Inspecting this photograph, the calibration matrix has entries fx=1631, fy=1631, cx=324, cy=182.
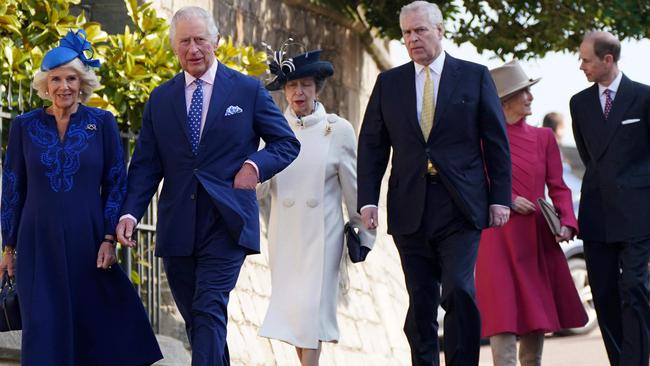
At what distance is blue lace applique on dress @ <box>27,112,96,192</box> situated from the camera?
25.7 feet

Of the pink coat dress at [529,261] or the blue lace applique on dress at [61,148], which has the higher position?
the blue lace applique on dress at [61,148]

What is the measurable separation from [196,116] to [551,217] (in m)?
2.56

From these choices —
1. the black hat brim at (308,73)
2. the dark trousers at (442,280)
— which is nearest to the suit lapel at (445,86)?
the dark trousers at (442,280)

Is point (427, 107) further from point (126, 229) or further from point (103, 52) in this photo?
point (103, 52)

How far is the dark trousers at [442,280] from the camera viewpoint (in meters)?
7.95

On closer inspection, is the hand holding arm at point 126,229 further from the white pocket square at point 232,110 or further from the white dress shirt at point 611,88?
the white dress shirt at point 611,88

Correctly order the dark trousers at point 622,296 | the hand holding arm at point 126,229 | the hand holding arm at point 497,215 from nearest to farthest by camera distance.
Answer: the hand holding arm at point 126,229 < the hand holding arm at point 497,215 < the dark trousers at point 622,296

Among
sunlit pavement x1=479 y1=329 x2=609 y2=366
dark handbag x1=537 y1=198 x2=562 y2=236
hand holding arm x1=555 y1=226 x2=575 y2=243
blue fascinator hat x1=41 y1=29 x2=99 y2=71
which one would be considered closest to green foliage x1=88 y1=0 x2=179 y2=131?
blue fascinator hat x1=41 y1=29 x2=99 y2=71

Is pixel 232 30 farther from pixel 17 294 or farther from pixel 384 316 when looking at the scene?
pixel 17 294

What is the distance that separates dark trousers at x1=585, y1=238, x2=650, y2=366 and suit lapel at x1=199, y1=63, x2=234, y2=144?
8.53 feet

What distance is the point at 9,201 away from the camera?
25.9 feet

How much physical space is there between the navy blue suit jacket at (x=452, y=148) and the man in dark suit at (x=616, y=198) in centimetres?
115

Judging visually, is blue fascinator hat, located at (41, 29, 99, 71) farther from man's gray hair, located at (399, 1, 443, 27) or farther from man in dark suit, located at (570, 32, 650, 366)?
man in dark suit, located at (570, 32, 650, 366)

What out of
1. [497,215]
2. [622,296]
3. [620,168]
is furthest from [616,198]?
[497,215]
